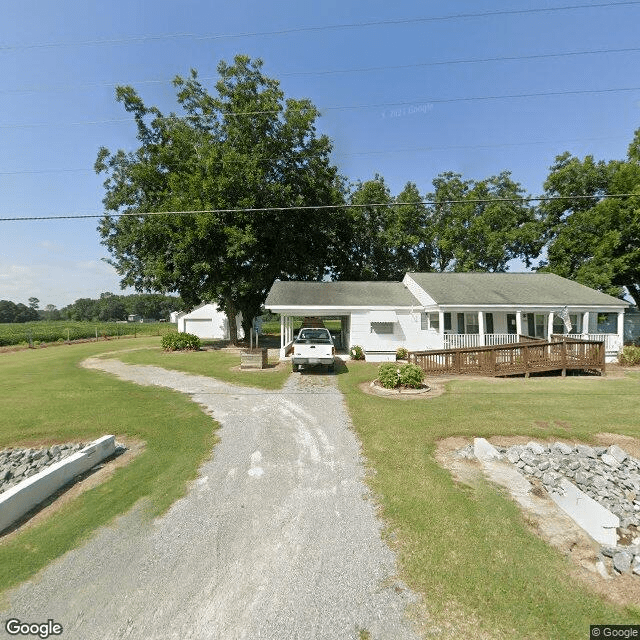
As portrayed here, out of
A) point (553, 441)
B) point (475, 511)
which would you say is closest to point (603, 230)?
point (553, 441)

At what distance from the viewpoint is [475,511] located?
436 cm

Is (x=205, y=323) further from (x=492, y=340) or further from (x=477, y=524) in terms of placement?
(x=477, y=524)

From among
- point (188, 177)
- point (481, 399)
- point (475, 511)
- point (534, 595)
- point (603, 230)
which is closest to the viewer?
point (534, 595)

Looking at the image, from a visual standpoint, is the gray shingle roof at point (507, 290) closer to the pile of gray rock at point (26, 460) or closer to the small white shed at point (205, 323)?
the pile of gray rock at point (26, 460)

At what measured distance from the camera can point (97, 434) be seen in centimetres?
746

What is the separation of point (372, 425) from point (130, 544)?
5.41 m

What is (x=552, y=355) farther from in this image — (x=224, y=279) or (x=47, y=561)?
(x=224, y=279)

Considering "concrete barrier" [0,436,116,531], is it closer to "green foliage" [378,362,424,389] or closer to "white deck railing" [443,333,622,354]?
"green foliage" [378,362,424,389]

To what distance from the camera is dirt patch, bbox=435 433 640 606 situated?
3.18m

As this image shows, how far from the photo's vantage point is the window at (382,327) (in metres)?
19.1

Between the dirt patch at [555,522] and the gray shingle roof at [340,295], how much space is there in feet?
42.8

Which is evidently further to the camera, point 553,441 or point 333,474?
point 553,441

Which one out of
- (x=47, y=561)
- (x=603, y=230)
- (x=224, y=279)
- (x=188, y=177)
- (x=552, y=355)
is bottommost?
(x=47, y=561)

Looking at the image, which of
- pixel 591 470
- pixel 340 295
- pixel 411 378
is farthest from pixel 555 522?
pixel 340 295
